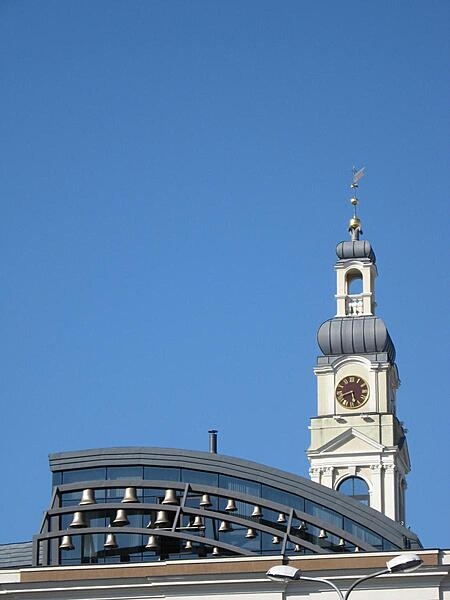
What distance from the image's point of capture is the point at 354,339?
350 ft

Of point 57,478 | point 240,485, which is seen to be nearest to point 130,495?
point 57,478

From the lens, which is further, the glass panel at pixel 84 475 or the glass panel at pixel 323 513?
the glass panel at pixel 84 475

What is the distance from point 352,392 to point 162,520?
46.7 m

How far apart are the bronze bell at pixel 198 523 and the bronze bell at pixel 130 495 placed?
2.16 meters

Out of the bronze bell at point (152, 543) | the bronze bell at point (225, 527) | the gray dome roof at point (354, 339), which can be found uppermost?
the gray dome roof at point (354, 339)

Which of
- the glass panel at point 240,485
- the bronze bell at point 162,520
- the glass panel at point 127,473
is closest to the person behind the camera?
the bronze bell at point 162,520

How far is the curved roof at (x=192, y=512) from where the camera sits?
5997cm

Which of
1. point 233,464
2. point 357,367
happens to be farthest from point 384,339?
point 233,464

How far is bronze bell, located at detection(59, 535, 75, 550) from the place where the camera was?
200 ft

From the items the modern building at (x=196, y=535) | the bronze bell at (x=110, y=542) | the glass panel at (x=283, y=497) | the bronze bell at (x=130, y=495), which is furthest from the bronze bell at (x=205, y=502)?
the bronze bell at (x=110, y=542)

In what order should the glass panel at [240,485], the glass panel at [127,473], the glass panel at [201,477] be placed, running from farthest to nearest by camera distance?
the glass panel at [127,473]
the glass panel at [201,477]
the glass panel at [240,485]

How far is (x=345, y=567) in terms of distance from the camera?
56344 millimetres

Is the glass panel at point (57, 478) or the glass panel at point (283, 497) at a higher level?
the glass panel at point (57, 478)

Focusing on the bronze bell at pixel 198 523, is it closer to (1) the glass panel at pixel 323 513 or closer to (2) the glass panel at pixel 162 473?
(2) the glass panel at pixel 162 473
